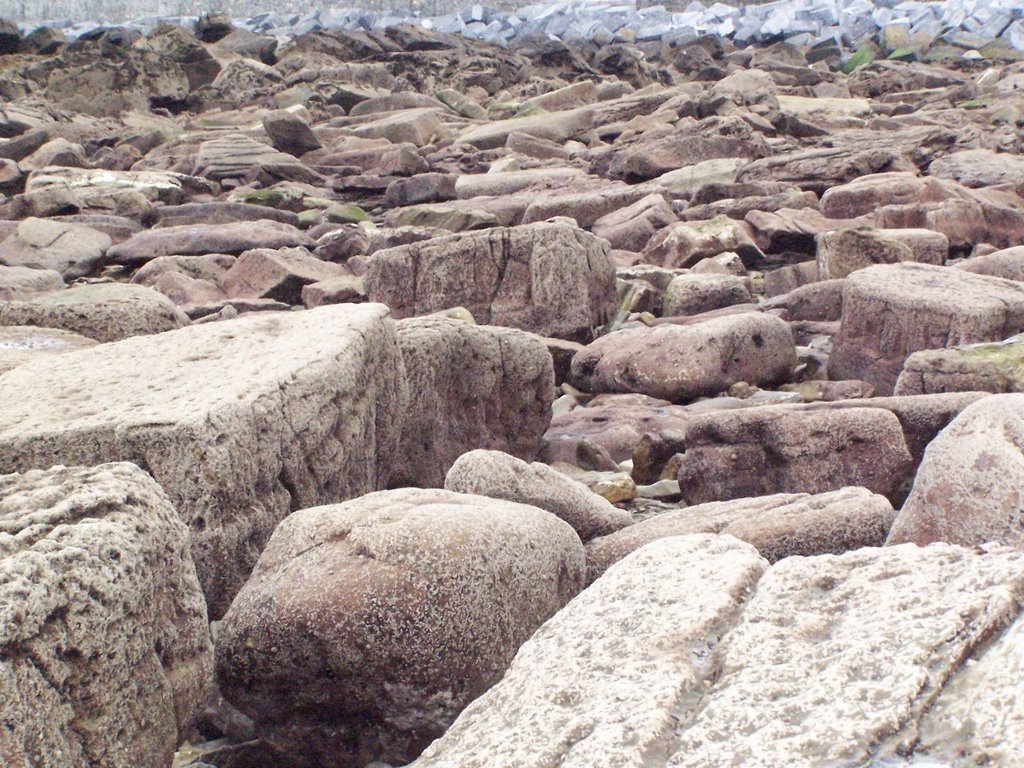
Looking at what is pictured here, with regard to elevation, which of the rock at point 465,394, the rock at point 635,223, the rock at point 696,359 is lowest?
the rock at point 635,223

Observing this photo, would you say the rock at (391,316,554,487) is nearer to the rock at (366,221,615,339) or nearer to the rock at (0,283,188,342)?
the rock at (0,283,188,342)

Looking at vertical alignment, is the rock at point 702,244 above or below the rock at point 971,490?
below

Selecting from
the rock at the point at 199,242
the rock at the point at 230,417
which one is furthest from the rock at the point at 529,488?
the rock at the point at 199,242

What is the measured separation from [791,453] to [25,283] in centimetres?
556

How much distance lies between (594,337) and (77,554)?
4.98 metres

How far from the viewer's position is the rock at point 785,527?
2.65 meters

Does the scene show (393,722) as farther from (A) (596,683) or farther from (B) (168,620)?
(A) (596,683)

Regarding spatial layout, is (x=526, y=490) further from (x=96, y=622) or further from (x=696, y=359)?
(x=696, y=359)

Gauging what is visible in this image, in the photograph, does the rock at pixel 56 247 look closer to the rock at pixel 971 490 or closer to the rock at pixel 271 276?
the rock at pixel 271 276

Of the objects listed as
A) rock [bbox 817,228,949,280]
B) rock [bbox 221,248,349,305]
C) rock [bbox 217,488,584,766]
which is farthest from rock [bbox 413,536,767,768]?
rock [bbox 221,248,349,305]

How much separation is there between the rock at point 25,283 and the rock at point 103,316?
8.54ft

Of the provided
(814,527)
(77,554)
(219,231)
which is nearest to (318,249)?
(219,231)

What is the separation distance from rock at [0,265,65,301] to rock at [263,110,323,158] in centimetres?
957

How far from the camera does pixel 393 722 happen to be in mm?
2172
